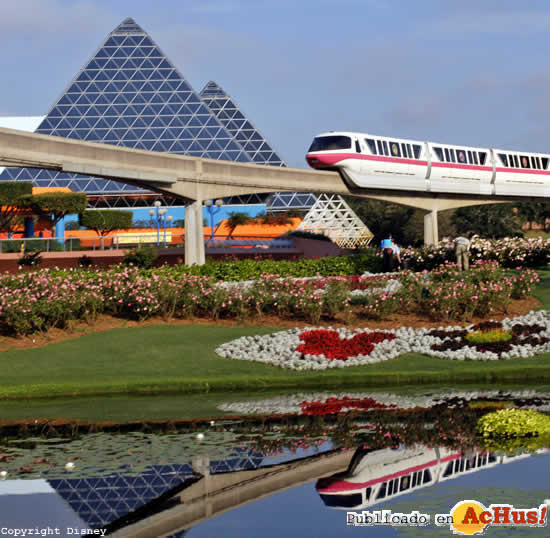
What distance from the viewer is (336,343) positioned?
2047 cm

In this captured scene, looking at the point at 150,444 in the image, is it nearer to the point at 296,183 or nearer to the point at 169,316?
the point at 169,316

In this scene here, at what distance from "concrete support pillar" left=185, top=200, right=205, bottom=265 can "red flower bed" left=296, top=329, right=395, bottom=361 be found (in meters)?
20.1

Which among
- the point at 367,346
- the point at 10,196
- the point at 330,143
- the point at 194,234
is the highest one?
the point at 330,143

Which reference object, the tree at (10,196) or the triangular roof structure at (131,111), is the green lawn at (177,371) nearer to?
the tree at (10,196)

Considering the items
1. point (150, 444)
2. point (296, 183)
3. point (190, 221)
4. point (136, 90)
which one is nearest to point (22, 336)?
point (150, 444)

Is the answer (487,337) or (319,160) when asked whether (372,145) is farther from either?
(487,337)

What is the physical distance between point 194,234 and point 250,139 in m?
70.9

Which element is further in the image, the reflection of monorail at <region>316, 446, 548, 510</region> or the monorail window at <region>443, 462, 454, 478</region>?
the monorail window at <region>443, 462, 454, 478</region>

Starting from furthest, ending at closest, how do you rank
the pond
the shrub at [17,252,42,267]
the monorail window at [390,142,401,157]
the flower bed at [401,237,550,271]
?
the monorail window at [390,142,401,157] → the shrub at [17,252,42,267] → the flower bed at [401,237,550,271] → the pond

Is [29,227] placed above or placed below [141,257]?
above

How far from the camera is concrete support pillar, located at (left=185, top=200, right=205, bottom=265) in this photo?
134 feet

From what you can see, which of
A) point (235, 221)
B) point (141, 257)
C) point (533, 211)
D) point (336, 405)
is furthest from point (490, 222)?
point (336, 405)

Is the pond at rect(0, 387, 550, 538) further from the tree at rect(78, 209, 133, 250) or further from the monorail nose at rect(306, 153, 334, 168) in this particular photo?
the tree at rect(78, 209, 133, 250)

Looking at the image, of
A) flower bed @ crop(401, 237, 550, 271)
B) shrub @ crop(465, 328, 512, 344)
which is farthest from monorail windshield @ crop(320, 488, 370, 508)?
flower bed @ crop(401, 237, 550, 271)
